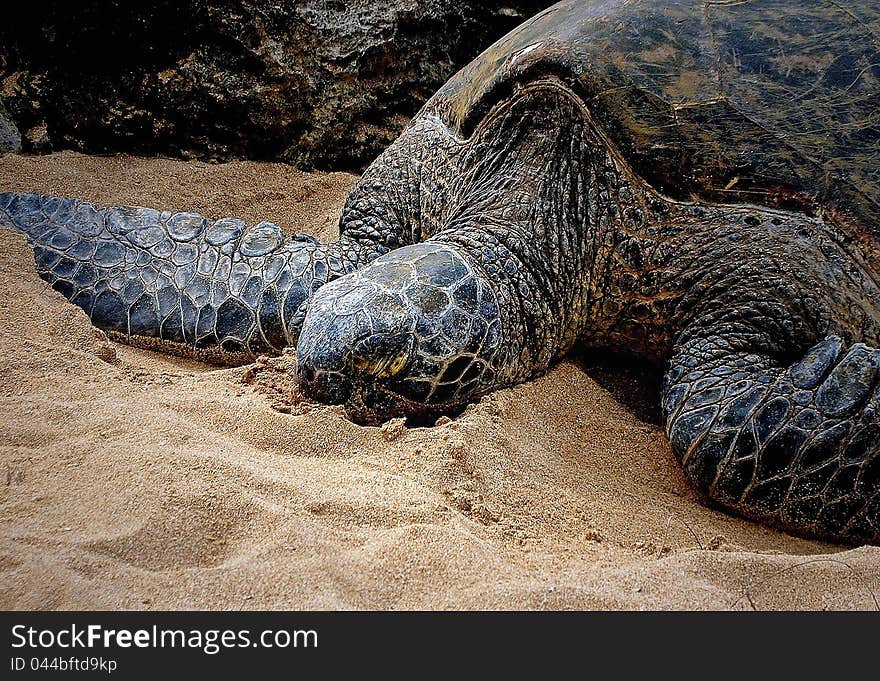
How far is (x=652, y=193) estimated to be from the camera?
2508 mm

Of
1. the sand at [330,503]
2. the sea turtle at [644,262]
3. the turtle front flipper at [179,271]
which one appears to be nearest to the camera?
the sand at [330,503]

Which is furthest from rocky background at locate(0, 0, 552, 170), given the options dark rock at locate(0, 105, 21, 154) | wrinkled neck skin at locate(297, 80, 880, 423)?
wrinkled neck skin at locate(297, 80, 880, 423)

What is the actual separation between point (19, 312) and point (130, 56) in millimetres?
1925

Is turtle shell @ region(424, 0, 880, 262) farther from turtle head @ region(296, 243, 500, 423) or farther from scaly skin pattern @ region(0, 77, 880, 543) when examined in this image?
turtle head @ region(296, 243, 500, 423)

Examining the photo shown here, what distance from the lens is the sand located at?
1.39m

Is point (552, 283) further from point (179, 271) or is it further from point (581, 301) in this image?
point (179, 271)

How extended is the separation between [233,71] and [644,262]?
2470mm

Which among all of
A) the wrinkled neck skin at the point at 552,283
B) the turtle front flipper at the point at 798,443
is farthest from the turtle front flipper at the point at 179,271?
the turtle front flipper at the point at 798,443

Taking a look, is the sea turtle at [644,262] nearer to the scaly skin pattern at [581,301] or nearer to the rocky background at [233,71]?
the scaly skin pattern at [581,301]

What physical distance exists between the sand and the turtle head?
4.2 inches

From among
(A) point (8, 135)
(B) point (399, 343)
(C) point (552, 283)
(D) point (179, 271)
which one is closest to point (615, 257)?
(C) point (552, 283)

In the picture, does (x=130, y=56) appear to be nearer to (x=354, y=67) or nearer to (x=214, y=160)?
(x=214, y=160)

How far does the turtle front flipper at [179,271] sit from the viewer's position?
2.67 m

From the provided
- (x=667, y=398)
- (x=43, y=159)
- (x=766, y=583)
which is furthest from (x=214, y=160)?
(x=766, y=583)
